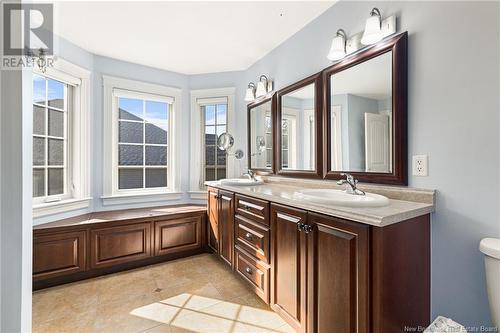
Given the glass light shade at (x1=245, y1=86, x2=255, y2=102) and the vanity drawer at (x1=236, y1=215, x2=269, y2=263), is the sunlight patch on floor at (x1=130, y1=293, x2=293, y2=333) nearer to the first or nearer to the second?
the vanity drawer at (x1=236, y1=215, x2=269, y2=263)

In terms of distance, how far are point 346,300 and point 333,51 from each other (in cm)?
163

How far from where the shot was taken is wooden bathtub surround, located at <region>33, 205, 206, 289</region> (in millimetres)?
2152

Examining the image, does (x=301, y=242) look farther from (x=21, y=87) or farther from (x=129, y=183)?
(x=129, y=183)

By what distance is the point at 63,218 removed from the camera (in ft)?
8.10

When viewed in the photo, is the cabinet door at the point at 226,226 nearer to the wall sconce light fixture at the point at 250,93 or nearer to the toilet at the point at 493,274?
the wall sconce light fixture at the point at 250,93

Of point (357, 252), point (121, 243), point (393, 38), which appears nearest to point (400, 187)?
point (357, 252)

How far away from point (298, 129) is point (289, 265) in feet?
4.08

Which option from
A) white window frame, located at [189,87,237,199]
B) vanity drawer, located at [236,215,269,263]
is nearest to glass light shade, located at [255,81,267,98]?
white window frame, located at [189,87,237,199]

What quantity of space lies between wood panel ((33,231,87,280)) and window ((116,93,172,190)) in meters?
0.93

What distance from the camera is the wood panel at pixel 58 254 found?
2096mm

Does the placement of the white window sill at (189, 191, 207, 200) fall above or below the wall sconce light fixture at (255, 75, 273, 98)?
below

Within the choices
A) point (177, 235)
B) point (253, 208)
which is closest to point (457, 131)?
point (253, 208)

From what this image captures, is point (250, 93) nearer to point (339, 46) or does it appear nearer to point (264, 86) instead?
point (264, 86)

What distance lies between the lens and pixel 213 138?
3.44 metres
